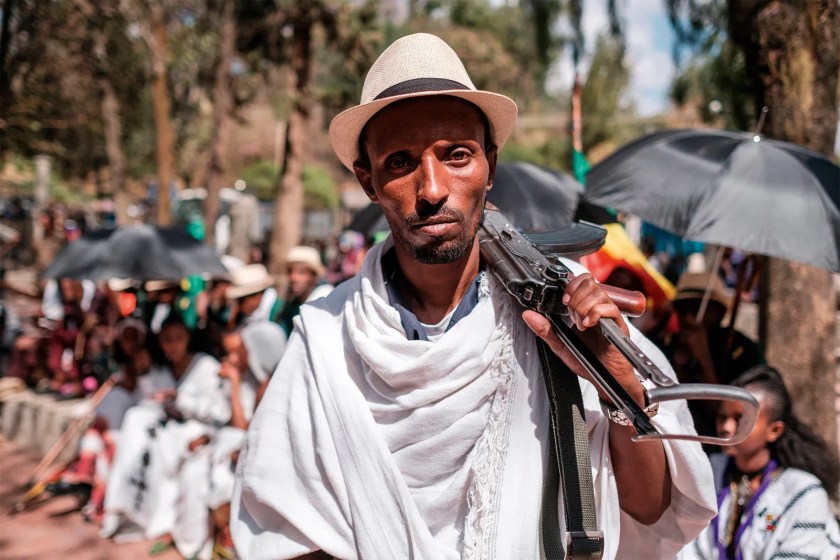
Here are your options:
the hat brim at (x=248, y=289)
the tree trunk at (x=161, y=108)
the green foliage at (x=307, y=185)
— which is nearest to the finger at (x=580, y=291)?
the hat brim at (x=248, y=289)

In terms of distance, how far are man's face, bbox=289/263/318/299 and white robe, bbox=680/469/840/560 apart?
11.7ft

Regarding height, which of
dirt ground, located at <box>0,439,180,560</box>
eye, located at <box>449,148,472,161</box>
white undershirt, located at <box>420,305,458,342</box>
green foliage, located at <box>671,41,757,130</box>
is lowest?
dirt ground, located at <box>0,439,180,560</box>

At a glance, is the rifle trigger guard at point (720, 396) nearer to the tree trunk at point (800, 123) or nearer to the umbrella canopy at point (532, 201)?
the umbrella canopy at point (532, 201)

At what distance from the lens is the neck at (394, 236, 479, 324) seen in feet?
5.67

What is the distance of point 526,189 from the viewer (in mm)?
4730

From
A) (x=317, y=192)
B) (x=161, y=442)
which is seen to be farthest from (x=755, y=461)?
(x=317, y=192)

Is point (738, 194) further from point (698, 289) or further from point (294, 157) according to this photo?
point (294, 157)

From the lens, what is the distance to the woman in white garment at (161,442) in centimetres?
522

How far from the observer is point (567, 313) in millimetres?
1387

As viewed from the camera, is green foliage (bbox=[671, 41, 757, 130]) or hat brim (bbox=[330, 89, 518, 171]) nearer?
hat brim (bbox=[330, 89, 518, 171])

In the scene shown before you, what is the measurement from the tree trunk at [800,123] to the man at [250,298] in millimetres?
3766

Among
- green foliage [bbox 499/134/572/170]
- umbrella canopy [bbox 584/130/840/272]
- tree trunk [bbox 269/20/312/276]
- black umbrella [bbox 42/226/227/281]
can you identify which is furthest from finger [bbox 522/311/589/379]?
green foliage [bbox 499/134/572/170]

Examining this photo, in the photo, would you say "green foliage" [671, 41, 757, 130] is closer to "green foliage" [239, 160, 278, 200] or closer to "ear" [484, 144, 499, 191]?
"ear" [484, 144, 499, 191]

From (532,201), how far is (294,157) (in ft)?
32.5
